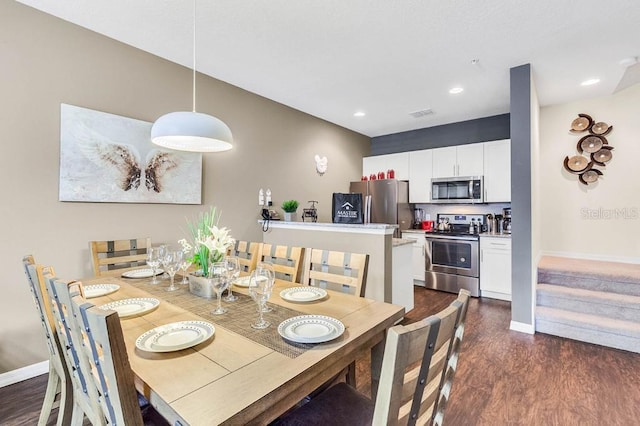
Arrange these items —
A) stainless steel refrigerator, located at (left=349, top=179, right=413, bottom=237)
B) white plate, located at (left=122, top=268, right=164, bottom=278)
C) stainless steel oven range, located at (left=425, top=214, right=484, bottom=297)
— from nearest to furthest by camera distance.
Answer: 1. white plate, located at (left=122, top=268, right=164, bottom=278)
2. stainless steel oven range, located at (left=425, top=214, right=484, bottom=297)
3. stainless steel refrigerator, located at (left=349, top=179, right=413, bottom=237)

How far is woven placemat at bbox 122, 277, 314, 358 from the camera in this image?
1.09 m

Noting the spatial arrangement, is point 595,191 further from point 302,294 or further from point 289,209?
point 302,294

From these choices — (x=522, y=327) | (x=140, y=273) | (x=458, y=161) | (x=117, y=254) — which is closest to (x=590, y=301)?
(x=522, y=327)

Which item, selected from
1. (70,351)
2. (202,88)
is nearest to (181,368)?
(70,351)

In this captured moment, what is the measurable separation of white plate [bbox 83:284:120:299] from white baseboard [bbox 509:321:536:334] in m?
3.57

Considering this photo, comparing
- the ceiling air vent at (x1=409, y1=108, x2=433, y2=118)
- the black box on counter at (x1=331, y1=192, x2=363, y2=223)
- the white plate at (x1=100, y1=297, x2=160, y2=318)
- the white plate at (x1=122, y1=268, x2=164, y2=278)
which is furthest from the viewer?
the ceiling air vent at (x1=409, y1=108, x2=433, y2=118)

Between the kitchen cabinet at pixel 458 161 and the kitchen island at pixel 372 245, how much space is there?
6.60 feet

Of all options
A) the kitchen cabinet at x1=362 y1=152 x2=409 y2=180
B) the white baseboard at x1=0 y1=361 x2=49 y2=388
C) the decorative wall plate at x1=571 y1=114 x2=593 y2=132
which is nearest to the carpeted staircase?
the decorative wall plate at x1=571 y1=114 x2=593 y2=132

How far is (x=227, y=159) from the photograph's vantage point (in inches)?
140

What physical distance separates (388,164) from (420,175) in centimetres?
65

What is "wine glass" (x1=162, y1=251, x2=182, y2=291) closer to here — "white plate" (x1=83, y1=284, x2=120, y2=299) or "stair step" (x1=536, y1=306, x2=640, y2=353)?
"white plate" (x1=83, y1=284, x2=120, y2=299)

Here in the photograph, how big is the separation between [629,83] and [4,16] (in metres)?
6.25

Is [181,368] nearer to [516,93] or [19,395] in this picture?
[19,395]

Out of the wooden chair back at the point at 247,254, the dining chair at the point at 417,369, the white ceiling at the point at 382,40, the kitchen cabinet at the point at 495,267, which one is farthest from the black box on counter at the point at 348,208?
the dining chair at the point at 417,369
